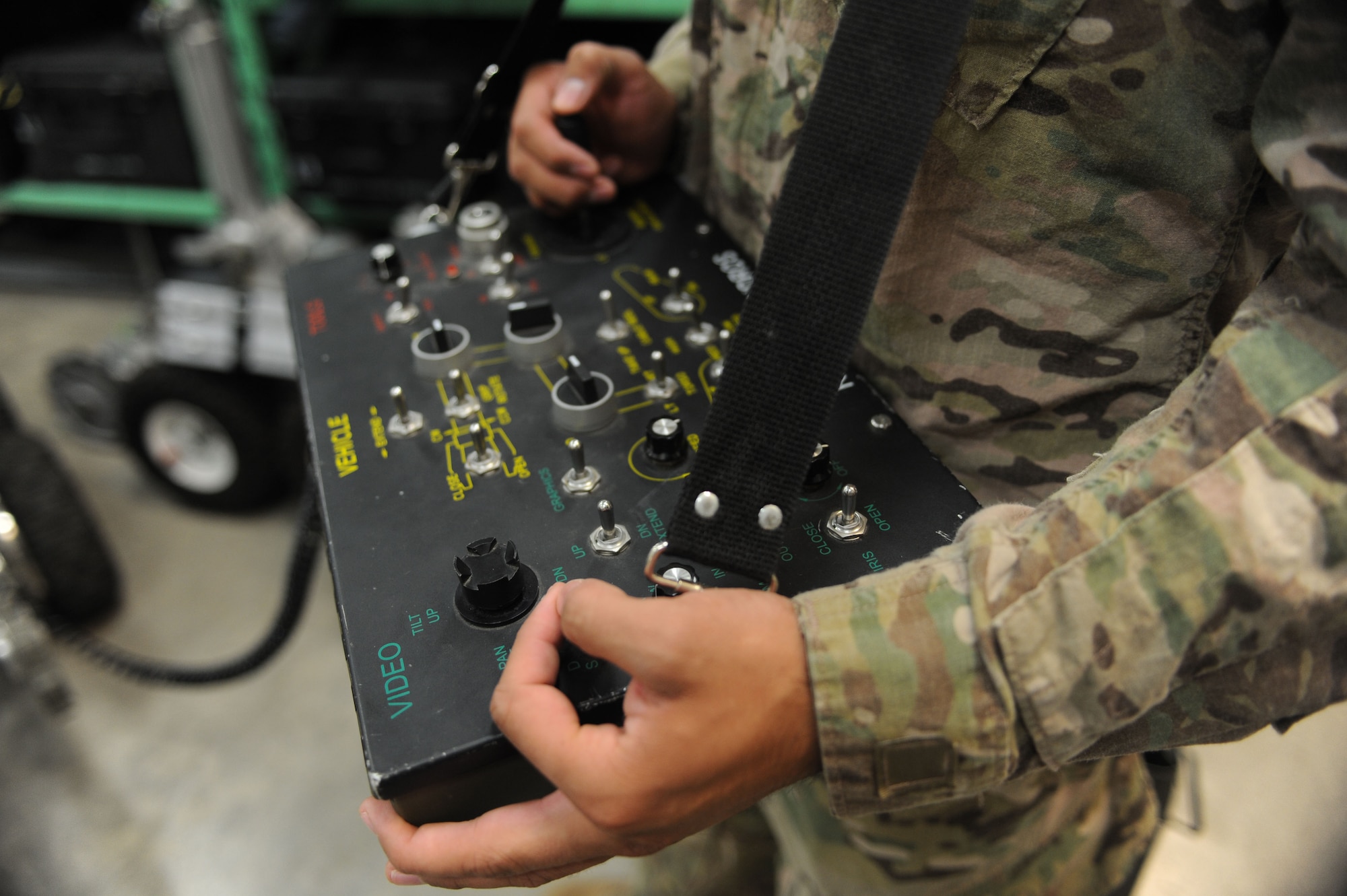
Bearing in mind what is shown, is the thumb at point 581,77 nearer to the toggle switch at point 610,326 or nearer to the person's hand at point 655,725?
the toggle switch at point 610,326

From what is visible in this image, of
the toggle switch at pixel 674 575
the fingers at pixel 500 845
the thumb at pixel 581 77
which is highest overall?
the thumb at pixel 581 77

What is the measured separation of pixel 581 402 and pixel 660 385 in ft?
0.22

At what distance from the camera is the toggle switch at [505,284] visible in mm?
779

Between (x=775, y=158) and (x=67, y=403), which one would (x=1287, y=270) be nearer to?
(x=775, y=158)

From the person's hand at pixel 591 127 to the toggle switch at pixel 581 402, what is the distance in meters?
0.25

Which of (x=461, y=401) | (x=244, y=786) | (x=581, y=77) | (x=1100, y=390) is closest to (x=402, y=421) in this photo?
(x=461, y=401)

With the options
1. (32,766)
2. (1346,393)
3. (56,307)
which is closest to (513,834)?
(1346,393)

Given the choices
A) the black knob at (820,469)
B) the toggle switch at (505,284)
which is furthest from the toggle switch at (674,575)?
the toggle switch at (505,284)

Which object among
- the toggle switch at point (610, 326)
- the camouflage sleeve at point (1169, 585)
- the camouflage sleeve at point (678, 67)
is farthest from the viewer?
the camouflage sleeve at point (678, 67)

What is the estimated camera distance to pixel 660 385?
0.68 m

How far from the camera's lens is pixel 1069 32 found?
532 mm

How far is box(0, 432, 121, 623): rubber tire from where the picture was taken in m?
1.51

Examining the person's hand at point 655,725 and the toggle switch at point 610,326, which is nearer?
the person's hand at point 655,725

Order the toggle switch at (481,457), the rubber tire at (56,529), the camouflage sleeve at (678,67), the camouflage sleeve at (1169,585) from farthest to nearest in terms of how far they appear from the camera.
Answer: the rubber tire at (56,529), the camouflage sleeve at (678,67), the toggle switch at (481,457), the camouflage sleeve at (1169,585)
